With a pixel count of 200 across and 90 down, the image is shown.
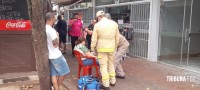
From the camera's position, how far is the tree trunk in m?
4.32

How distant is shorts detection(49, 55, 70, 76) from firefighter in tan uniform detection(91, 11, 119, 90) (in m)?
0.90

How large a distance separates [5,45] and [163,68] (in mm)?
5041

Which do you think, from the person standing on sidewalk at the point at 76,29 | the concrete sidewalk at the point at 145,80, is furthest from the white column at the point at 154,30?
the person standing on sidewalk at the point at 76,29

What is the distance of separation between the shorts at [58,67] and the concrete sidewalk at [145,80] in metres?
1.06

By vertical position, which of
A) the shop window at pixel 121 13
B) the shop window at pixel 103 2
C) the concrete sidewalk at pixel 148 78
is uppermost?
the shop window at pixel 103 2

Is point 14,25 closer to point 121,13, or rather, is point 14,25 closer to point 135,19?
point 135,19

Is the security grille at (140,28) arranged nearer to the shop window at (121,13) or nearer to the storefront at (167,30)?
the storefront at (167,30)

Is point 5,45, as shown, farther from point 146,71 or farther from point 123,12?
point 123,12

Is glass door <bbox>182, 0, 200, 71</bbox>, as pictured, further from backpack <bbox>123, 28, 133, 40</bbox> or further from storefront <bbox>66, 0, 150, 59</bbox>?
backpack <bbox>123, 28, 133, 40</bbox>

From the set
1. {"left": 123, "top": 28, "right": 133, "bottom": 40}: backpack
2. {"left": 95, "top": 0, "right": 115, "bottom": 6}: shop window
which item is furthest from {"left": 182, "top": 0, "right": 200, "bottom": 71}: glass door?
{"left": 95, "top": 0, "right": 115, "bottom": 6}: shop window

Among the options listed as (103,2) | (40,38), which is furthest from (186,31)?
(40,38)

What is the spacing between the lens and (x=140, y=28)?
1047 cm

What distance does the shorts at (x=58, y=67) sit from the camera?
16.3 ft

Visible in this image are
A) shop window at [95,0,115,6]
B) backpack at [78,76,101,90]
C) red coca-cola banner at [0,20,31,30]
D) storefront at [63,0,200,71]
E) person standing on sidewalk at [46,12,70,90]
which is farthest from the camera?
shop window at [95,0,115,6]
